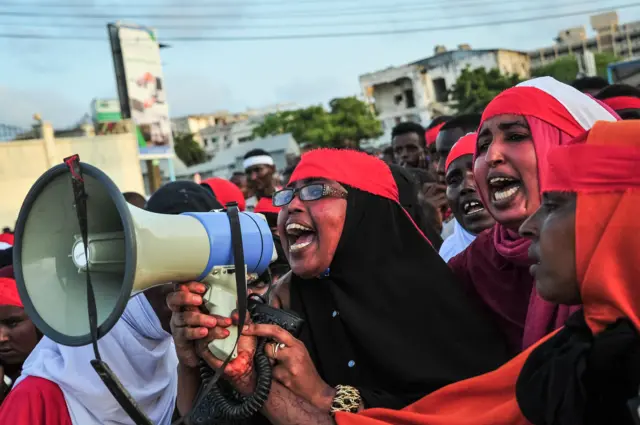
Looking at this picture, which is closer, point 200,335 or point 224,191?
point 200,335

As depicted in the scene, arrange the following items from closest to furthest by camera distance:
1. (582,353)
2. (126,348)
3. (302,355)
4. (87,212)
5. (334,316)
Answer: (582,353)
(87,212)
(302,355)
(334,316)
(126,348)

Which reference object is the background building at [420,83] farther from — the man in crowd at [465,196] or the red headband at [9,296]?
the red headband at [9,296]

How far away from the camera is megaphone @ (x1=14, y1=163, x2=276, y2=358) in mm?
1881

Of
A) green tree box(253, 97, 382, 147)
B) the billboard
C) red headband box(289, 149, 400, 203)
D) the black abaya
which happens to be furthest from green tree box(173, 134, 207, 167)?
the black abaya

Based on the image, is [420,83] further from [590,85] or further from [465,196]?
[465,196]

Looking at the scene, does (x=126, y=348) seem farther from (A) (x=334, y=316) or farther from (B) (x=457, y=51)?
(B) (x=457, y=51)

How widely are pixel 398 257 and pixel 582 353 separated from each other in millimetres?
912

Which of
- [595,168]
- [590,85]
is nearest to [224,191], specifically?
[590,85]

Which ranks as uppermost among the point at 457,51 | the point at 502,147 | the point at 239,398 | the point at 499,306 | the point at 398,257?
the point at 457,51

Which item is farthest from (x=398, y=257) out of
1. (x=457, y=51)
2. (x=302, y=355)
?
(x=457, y=51)

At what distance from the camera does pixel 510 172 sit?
85.5 inches

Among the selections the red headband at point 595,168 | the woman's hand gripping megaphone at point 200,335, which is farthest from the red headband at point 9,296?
the red headband at point 595,168

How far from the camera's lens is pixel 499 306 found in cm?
221

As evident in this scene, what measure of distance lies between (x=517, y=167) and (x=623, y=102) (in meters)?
2.50
